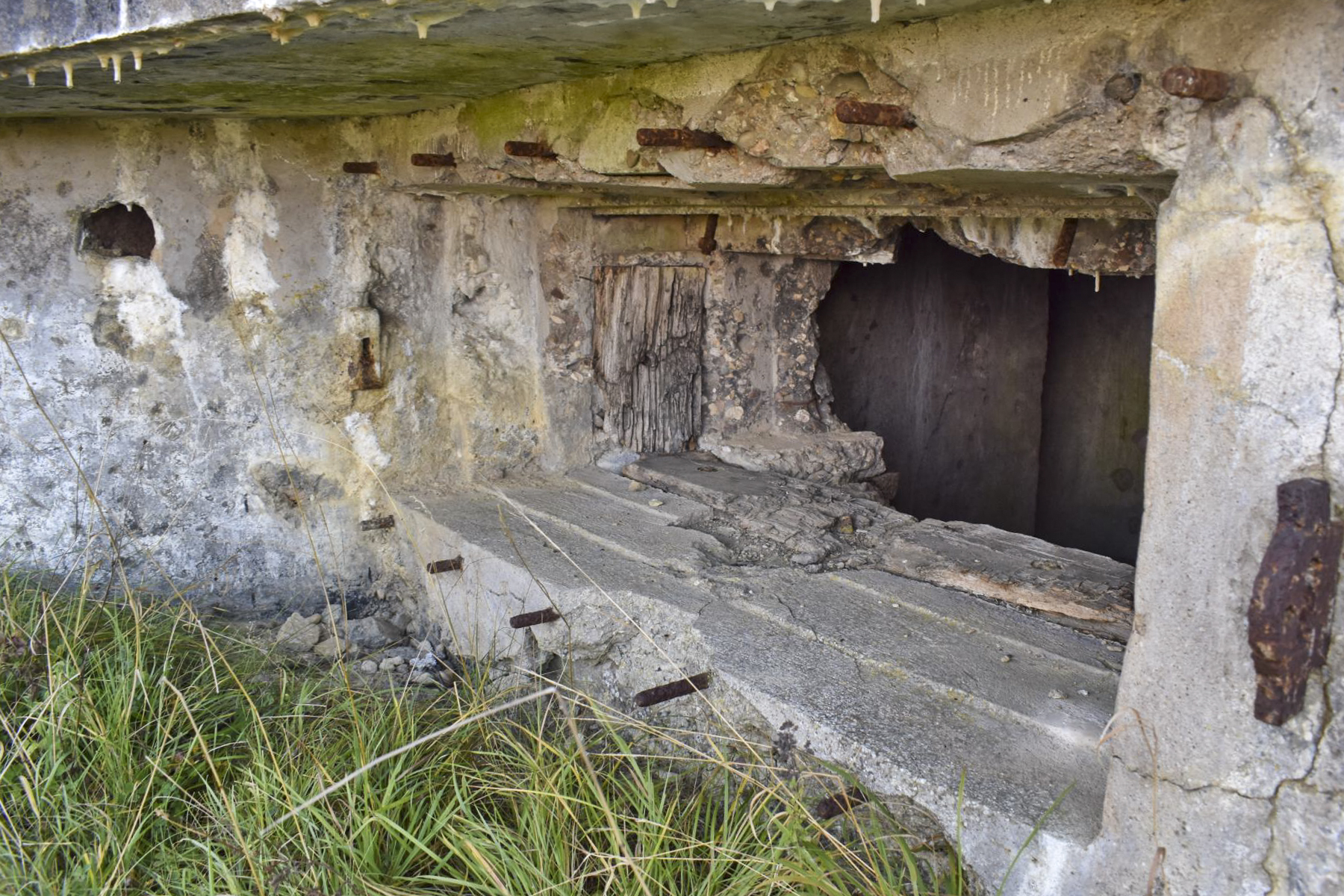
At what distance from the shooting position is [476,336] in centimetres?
386

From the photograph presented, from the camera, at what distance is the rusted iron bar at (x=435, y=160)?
10.7 ft

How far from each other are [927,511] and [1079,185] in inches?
123

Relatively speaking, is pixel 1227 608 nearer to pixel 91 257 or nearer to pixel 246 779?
pixel 246 779

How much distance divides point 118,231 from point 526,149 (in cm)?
153

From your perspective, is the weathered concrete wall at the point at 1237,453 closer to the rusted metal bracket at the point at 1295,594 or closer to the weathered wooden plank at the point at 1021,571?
the rusted metal bracket at the point at 1295,594

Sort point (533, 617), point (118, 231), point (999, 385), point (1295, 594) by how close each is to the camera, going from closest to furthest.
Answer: point (1295, 594) < point (533, 617) < point (118, 231) < point (999, 385)

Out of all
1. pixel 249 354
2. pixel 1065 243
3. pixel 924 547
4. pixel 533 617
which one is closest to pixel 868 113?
pixel 1065 243

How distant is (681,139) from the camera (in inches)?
95.0

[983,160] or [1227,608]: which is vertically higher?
[983,160]

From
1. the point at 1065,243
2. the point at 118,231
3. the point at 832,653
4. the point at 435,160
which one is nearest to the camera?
the point at 832,653

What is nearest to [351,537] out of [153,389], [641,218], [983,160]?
[153,389]

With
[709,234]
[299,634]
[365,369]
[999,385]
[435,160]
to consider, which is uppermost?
[435,160]

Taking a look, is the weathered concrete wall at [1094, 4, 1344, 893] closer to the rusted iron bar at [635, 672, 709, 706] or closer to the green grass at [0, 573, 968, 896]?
the green grass at [0, 573, 968, 896]

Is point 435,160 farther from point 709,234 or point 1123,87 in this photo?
point 1123,87
